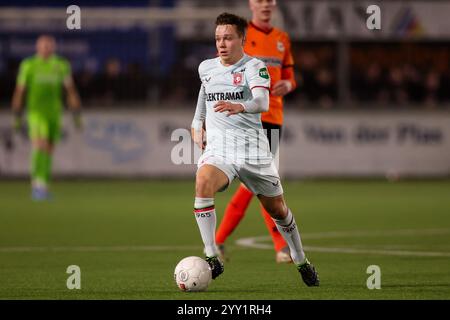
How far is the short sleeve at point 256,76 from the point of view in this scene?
8109 millimetres

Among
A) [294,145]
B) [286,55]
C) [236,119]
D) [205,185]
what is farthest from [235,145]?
[294,145]

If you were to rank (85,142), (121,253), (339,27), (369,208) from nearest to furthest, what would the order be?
(121,253), (369,208), (85,142), (339,27)

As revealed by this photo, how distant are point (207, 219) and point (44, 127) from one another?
10.8 m

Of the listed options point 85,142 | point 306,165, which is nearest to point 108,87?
point 85,142

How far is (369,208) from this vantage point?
16219 mm

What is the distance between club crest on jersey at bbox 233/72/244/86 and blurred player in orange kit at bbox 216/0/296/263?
1926 mm

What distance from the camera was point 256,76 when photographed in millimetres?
8133

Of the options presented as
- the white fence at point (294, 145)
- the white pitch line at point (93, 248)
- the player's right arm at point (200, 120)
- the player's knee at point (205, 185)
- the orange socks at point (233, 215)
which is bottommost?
the white fence at point (294, 145)

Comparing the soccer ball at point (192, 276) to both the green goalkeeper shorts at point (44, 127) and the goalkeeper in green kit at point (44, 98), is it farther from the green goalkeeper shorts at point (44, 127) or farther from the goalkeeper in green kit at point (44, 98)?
the green goalkeeper shorts at point (44, 127)

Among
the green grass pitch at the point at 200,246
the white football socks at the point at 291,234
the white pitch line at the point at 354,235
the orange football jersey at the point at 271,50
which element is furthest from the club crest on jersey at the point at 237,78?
the white pitch line at the point at 354,235

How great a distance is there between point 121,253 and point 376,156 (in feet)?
43.2

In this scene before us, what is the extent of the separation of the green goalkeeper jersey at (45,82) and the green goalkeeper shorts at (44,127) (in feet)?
0.21
